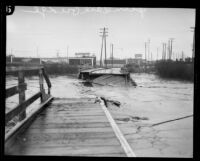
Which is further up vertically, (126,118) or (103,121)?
(103,121)

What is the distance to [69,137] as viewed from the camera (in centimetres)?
394

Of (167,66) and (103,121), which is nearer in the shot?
(103,121)

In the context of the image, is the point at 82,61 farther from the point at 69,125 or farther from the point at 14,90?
the point at 14,90

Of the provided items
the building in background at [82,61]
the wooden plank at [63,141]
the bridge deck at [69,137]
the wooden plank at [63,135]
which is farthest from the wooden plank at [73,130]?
the building in background at [82,61]

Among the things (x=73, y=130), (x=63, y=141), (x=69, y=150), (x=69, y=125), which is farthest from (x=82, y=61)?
(x=69, y=150)

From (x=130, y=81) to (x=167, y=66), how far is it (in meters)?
15.1

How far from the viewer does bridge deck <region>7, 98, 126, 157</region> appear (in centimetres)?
325

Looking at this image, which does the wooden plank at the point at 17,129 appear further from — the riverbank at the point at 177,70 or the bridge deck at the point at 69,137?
the riverbank at the point at 177,70

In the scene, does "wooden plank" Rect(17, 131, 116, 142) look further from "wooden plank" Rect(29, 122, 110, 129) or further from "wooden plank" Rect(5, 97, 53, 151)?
"wooden plank" Rect(29, 122, 110, 129)

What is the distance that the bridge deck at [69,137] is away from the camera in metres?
3.25

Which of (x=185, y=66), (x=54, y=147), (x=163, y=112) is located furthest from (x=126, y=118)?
(x=185, y=66)

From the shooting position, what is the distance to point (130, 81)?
2608cm
